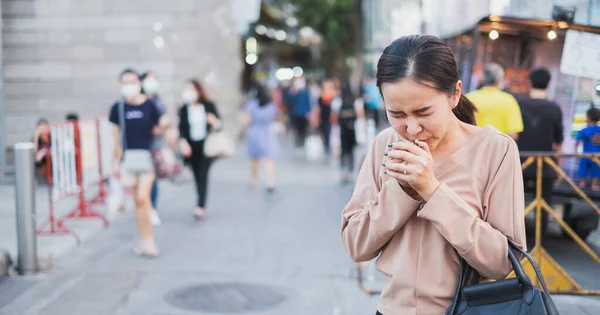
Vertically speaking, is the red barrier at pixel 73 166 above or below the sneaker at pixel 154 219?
above

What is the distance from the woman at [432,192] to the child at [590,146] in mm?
5173

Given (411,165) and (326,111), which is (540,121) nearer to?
(411,165)

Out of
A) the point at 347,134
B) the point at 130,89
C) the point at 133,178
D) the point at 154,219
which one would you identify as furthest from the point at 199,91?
the point at 347,134

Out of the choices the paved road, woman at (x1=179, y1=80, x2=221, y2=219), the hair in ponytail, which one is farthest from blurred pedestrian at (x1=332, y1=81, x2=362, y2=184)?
the hair in ponytail

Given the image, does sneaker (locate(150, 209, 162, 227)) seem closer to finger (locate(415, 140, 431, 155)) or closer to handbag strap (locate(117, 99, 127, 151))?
handbag strap (locate(117, 99, 127, 151))

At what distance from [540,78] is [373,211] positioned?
578 centimetres

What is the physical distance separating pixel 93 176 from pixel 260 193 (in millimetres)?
2959

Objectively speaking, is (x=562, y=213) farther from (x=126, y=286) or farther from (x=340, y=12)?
(x=340, y=12)

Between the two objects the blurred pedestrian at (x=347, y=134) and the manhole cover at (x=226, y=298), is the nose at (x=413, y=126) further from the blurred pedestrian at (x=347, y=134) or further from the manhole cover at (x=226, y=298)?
the blurred pedestrian at (x=347, y=134)

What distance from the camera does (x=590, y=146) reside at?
6.89m

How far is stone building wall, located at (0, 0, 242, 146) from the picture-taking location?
1408 centimetres

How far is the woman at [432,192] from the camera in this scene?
6.23 ft

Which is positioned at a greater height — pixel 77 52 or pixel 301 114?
pixel 77 52

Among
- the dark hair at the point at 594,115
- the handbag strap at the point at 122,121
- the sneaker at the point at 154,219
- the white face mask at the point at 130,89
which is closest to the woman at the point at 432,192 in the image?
the dark hair at the point at 594,115
